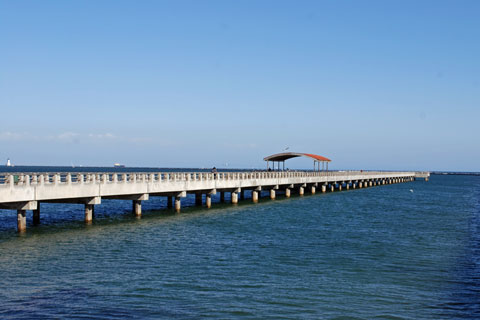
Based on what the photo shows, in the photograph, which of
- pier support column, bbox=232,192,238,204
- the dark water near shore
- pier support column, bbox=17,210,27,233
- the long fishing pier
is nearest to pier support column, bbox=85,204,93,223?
the long fishing pier

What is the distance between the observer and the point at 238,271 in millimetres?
18672

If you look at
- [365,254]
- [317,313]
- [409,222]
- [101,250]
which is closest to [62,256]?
[101,250]

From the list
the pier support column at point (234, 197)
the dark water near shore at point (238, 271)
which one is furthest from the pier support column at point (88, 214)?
the pier support column at point (234, 197)

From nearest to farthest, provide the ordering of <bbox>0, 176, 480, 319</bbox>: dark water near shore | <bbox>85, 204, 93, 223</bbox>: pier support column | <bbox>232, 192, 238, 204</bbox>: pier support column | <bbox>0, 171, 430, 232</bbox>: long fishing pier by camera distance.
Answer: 1. <bbox>0, 176, 480, 319</bbox>: dark water near shore
2. <bbox>0, 171, 430, 232</bbox>: long fishing pier
3. <bbox>85, 204, 93, 223</bbox>: pier support column
4. <bbox>232, 192, 238, 204</bbox>: pier support column

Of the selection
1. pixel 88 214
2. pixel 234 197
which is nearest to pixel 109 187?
pixel 88 214

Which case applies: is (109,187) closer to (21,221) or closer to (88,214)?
(88,214)

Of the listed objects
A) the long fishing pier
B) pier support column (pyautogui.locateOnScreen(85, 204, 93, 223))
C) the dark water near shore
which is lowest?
the dark water near shore

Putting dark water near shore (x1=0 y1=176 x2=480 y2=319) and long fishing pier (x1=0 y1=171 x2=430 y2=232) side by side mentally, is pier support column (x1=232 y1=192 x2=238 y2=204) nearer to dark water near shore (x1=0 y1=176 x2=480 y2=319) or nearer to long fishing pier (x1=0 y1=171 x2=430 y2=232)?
long fishing pier (x1=0 y1=171 x2=430 y2=232)

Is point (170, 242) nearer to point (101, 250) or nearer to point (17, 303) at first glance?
point (101, 250)

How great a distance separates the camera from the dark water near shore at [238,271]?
14.0m

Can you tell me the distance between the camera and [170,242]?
2519cm

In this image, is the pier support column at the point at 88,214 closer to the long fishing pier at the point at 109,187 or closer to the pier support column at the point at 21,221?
the long fishing pier at the point at 109,187

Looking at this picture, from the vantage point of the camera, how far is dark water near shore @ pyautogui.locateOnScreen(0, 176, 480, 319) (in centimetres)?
1402

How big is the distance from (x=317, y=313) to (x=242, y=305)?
218cm
